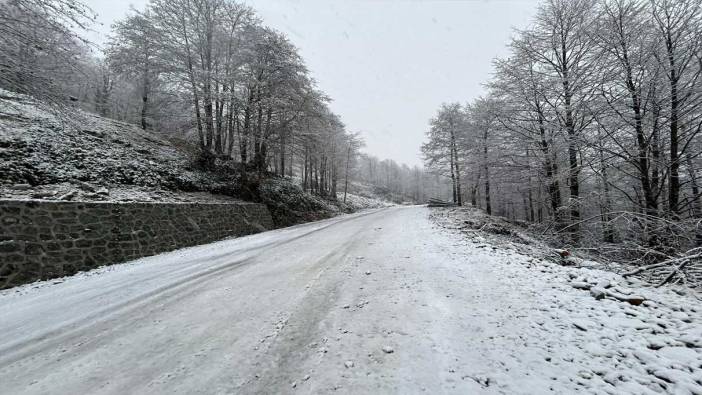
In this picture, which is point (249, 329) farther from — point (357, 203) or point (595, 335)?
point (357, 203)

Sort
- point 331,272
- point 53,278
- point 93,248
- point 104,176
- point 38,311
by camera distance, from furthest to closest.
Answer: point 104,176 → point 93,248 → point 53,278 → point 331,272 → point 38,311

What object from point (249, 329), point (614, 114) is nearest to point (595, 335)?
point (249, 329)

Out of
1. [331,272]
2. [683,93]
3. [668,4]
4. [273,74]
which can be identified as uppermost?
[273,74]

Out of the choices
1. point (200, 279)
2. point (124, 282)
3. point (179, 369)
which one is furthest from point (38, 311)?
point (179, 369)

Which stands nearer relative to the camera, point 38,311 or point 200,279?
point 38,311

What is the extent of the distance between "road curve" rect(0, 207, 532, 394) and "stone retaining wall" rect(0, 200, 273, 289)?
0.57m

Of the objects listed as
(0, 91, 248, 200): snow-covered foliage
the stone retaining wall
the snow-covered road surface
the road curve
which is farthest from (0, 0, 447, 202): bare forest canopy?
the snow-covered road surface

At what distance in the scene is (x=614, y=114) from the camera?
641 centimetres

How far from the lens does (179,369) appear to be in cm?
230

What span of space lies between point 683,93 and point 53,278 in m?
13.5

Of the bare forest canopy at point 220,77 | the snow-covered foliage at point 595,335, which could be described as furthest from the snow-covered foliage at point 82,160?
the snow-covered foliage at point 595,335

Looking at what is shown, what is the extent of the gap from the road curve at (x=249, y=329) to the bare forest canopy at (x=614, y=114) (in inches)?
149

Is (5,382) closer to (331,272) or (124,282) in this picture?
(124,282)

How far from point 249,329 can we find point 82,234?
5928 mm
